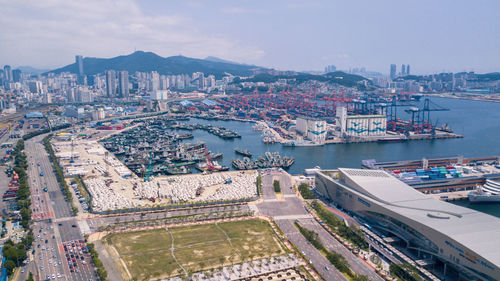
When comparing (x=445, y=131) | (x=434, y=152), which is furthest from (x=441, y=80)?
(x=434, y=152)

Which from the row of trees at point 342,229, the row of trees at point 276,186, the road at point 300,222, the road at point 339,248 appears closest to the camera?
the road at point 339,248

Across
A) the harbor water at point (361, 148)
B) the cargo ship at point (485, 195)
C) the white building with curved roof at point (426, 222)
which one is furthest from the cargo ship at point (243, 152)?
the cargo ship at point (485, 195)

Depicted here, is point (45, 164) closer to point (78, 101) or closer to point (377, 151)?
point (377, 151)

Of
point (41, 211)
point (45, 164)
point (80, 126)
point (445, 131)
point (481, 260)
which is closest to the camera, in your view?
point (481, 260)

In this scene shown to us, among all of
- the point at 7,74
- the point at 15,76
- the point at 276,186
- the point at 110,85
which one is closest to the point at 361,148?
the point at 276,186

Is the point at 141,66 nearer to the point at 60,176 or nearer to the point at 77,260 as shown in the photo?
the point at 60,176

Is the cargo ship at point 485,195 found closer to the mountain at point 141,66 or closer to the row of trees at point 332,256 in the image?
the row of trees at point 332,256

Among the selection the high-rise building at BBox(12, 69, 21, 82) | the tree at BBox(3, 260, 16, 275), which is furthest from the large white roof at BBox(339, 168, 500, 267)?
the high-rise building at BBox(12, 69, 21, 82)
